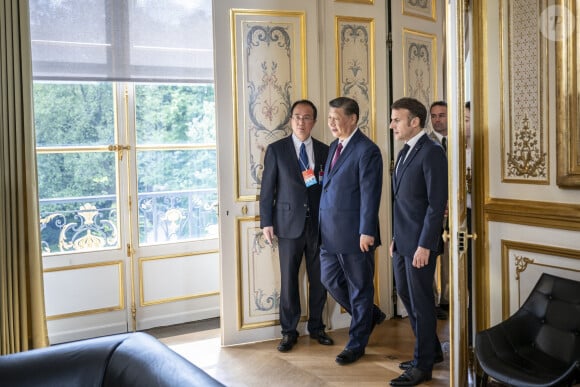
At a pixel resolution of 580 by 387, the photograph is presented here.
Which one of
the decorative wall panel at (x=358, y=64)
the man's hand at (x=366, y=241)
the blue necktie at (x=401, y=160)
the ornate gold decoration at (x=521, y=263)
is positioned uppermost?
the decorative wall panel at (x=358, y=64)

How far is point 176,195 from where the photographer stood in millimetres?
4727

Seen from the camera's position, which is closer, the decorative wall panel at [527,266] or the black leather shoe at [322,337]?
the decorative wall panel at [527,266]

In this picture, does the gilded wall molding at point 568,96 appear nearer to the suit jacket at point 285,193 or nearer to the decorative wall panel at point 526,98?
the decorative wall panel at point 526,98

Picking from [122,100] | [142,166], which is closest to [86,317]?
[142,166]

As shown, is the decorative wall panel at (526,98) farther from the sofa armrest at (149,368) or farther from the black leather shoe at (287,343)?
the sofa armrest at (149,368)

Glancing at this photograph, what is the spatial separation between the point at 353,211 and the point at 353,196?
88 mm

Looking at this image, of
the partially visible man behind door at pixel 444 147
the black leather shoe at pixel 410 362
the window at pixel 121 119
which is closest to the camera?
the black leather shoe at pixel 410 362

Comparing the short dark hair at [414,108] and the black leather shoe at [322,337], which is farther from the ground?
the short dark hair at [414,108]

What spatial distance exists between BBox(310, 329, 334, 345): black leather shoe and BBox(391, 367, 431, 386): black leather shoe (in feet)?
2.54

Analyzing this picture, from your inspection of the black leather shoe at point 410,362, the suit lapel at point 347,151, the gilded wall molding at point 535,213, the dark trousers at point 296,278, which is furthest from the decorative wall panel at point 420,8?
the black leather shoe at point 410,362

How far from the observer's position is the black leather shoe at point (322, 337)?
414 cm

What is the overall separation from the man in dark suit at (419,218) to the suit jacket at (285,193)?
744mm

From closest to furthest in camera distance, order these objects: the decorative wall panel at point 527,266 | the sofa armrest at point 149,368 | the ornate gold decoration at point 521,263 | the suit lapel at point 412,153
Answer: the sofa armrest at point 149,368, the decorative wall panel at point 527,266, the ornate gold decoration at point 521,263, the suit lapel at point 412,153

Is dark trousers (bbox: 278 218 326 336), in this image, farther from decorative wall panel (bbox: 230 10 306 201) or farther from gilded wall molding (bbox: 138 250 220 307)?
gilded wall molding (bbox: 138 250 220 307)
